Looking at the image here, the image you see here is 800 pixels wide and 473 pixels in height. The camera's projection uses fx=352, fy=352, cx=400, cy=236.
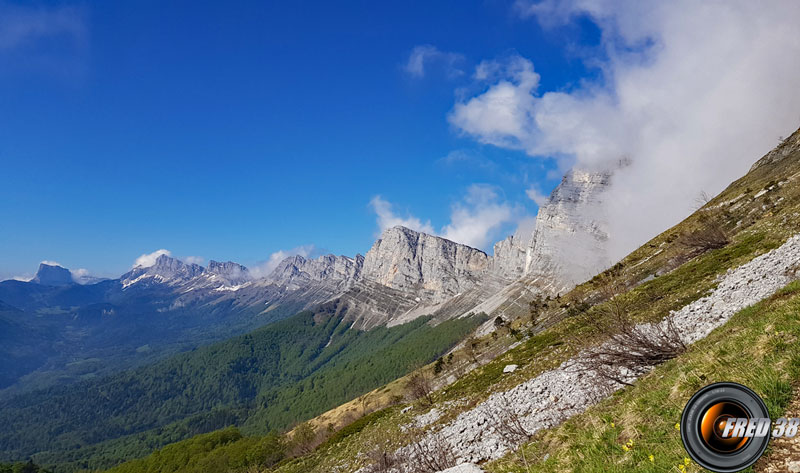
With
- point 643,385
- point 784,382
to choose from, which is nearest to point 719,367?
point 784,382

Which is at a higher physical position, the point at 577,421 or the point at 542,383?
the point at 577,421

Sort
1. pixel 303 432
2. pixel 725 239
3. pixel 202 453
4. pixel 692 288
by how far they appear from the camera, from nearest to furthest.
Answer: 1. pixel 692 288
2. pixel 725 239
3. pixel 303 432
4. pixel 202 453

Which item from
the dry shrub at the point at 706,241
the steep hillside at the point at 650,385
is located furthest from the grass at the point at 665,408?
the dry shrub at the point at 706,241

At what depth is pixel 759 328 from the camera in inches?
406

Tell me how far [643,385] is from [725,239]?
44332mm

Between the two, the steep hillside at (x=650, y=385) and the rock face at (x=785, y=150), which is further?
the rock face at (x=785, y=150)

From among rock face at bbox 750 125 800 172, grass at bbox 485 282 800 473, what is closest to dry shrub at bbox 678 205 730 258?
grass at bbox 485 282 800 473

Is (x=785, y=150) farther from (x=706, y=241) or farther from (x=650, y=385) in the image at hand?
(x=650, y=385)

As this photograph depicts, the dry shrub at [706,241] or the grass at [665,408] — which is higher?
the grass at [665,408]

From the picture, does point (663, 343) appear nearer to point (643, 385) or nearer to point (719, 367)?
point (643, 385)

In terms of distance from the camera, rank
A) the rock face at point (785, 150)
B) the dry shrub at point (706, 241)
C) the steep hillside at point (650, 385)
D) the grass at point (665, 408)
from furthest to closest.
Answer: the rock face at point (785, 150)
the dry shrub at point (706, 241)
the steep hillside at point (650, 385)
the grass at point (665, 408)

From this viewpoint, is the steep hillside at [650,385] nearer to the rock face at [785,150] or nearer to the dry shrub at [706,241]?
the dry shrub at [706,241]

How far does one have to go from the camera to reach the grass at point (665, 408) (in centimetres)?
677

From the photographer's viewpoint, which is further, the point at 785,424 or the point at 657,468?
the point at 657,468
